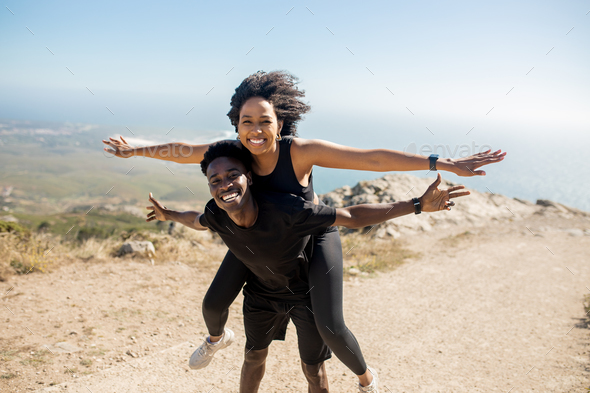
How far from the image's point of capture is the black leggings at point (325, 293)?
2.62m

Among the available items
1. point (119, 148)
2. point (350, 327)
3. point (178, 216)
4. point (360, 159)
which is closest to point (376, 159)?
point (360, 159)

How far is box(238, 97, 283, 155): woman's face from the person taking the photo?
2.63 meters

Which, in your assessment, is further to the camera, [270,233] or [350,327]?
[350,327]

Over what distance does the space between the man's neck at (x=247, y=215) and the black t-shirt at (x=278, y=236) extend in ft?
0.10

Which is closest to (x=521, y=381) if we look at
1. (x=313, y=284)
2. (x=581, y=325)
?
(x=581, y=325)

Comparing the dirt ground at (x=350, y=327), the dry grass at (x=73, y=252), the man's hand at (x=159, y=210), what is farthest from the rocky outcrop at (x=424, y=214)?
the man's hand at (x=159, y=210)

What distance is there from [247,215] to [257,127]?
0.65 metres

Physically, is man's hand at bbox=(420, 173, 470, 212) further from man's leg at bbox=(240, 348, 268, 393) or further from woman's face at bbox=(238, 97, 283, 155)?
man's leg at bbox=(240, 348, 268, 393)

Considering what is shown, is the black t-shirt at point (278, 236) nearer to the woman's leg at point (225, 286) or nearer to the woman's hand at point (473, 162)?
the woman's leg at point (225, 286)

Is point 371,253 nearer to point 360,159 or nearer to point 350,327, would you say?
point 350,327

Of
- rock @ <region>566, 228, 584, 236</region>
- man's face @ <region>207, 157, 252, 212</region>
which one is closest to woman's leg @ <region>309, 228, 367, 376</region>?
man's face @ <region>207, 157, 252, 212</region>

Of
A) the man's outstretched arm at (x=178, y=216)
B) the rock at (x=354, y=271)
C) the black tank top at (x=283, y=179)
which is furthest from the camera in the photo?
the rock at (x=354, y=271)

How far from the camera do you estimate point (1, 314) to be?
4.70 meters

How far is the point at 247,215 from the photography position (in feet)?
8.17
